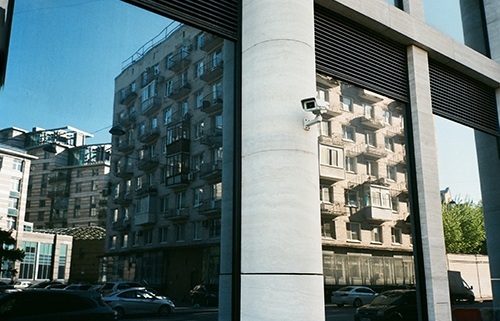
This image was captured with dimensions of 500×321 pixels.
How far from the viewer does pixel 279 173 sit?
7137 mm

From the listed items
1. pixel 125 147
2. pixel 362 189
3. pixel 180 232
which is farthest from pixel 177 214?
pixel 362 189

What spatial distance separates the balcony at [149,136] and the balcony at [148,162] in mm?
244

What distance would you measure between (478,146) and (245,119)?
8.13 metres

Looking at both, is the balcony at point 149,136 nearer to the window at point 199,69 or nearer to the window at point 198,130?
the window at point 198,130

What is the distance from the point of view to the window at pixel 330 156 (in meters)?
8.93

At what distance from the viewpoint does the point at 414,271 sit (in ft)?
31.8

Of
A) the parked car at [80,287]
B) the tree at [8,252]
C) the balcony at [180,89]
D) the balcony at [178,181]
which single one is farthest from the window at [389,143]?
the tree at [8,252]

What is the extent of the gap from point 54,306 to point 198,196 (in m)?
2.63

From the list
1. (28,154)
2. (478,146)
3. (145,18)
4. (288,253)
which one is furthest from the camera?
(478,146)

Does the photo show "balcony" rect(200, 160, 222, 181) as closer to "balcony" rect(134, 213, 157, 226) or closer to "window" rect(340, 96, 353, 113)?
"balcony" rect(134, 213, 157, 226)

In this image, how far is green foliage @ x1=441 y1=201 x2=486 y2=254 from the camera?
11.1m

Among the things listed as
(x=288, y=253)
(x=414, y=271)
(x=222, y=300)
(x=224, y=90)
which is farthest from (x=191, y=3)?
(x=414, y=271)

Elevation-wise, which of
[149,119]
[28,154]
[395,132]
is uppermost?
[395,132]

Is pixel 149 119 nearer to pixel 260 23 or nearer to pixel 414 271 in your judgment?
pixel 260 23
